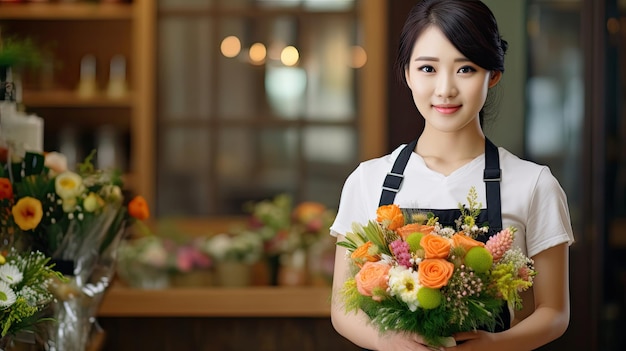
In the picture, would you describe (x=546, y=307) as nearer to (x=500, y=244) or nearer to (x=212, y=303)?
(x=500, y=244)

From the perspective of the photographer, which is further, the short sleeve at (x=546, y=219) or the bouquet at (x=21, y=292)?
the bouquet at (x=21, y=292)

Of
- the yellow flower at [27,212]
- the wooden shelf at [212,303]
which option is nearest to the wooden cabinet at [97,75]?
the wooden shelf at [212,303]

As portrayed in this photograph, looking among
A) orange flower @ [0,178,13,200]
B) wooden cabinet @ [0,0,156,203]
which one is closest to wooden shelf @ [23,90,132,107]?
wooden cabinet @ [0,0,156,203]

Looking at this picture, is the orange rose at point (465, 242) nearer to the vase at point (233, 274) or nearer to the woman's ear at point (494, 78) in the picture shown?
the woman's ear at point (494, 78)

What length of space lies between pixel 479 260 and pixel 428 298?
0.10 metres

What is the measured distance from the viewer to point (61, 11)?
483 centimetres

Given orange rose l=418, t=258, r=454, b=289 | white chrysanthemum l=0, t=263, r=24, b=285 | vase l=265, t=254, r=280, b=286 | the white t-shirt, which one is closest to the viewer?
orange rose l=418, t=258, r=454, b=289

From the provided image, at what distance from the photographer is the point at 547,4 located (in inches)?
157

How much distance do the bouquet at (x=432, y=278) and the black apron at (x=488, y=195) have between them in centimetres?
9

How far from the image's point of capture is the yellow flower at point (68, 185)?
83.4 inches

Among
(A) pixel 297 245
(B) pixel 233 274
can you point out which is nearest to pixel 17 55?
(B) pixel 233 274

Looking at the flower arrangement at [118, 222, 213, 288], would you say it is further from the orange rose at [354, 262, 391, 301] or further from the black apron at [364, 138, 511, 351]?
the orange rose at [354, 262, 391, 301]

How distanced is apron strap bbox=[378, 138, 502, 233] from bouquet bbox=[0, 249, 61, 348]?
63 cm

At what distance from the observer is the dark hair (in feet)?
5.18
